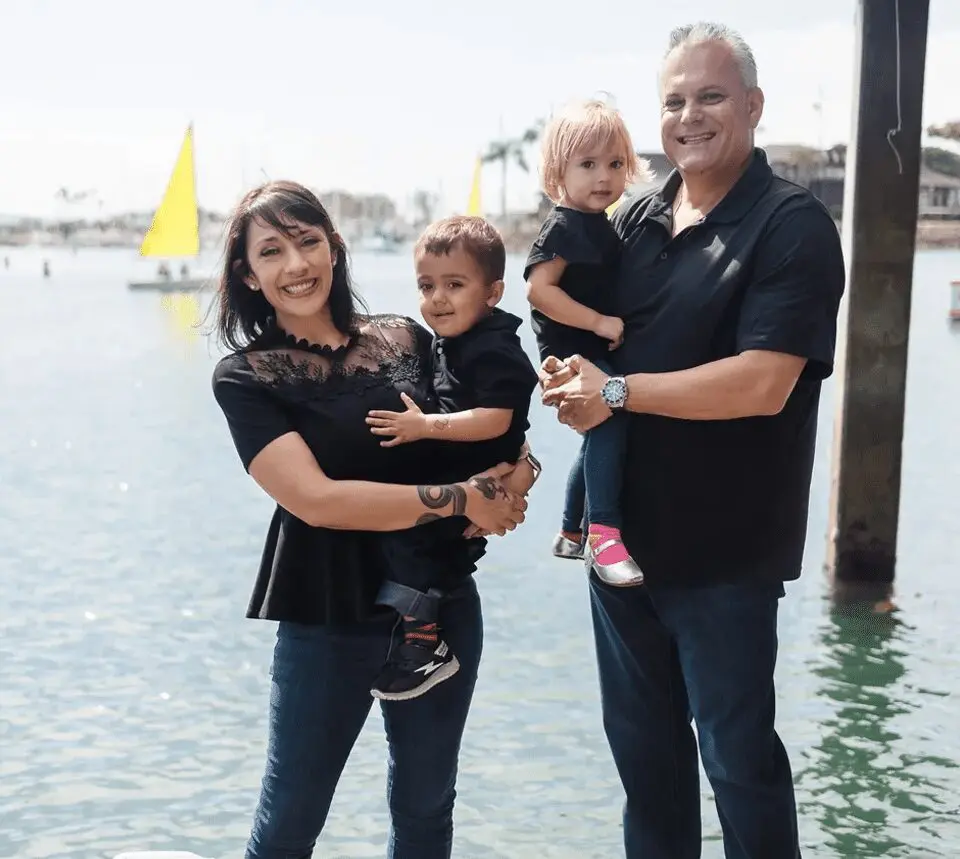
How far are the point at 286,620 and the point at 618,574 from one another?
0.62m

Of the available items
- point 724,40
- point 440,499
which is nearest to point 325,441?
point 440,499

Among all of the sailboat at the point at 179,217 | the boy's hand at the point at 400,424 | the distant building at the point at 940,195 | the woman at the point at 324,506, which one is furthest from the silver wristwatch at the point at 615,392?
the distant building at the point at 940,195

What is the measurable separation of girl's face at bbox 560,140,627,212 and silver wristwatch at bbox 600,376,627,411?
380 millimetres

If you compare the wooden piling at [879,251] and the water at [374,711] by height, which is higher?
the wooden piling at [879,251]

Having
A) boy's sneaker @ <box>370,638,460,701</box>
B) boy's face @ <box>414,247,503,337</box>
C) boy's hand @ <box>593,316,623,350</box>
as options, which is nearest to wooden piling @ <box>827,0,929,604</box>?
boy's hand @ <box>593,316,623,350</box>

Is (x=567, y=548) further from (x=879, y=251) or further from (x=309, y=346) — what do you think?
(x=879, y=251)

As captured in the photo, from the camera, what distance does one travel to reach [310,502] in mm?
2330

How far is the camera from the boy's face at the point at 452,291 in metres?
2.50

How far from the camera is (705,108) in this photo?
2.43 meters

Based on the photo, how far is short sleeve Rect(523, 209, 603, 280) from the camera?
8.38 ft

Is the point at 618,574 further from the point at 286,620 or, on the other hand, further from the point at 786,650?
the point at 786,650

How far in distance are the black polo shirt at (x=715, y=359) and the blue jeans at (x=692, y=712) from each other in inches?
3.2

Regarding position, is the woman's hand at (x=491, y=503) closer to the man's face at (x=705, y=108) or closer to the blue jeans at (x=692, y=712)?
the blue jeans at (x=692, y=712)

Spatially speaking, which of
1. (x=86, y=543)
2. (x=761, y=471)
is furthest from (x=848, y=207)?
(x=86, y=543)
